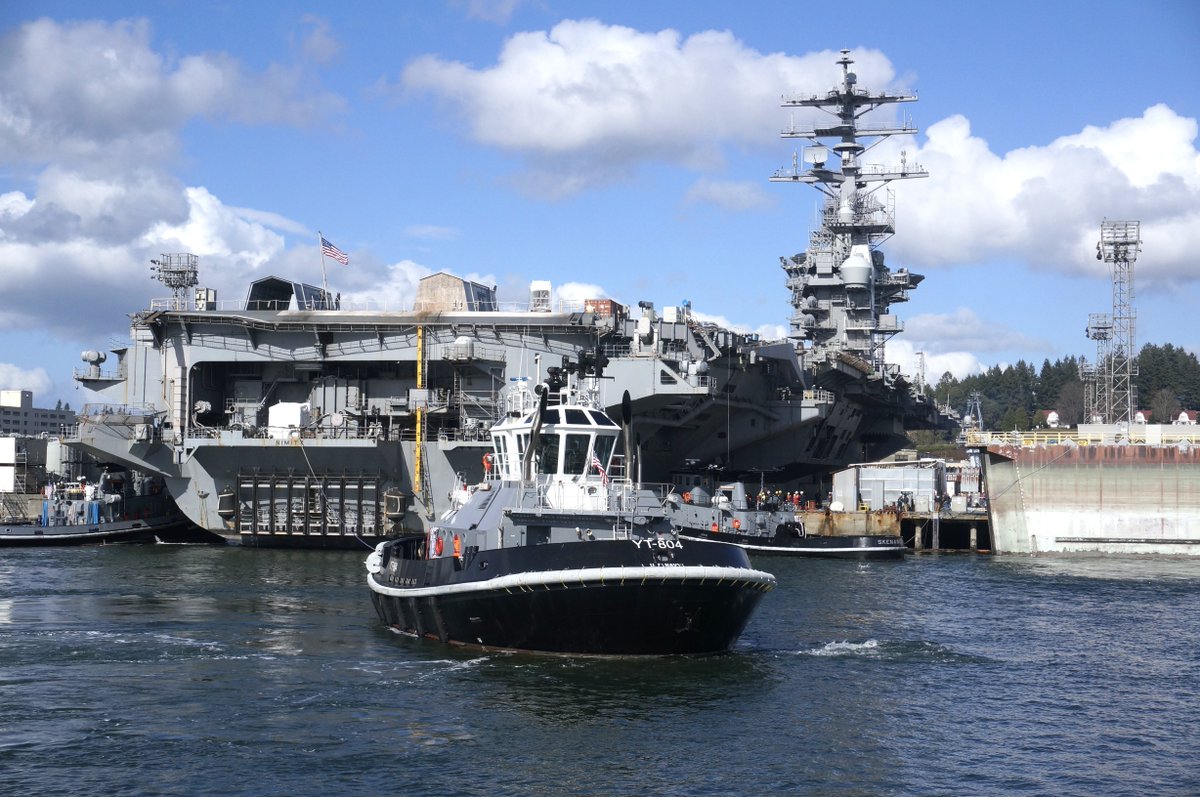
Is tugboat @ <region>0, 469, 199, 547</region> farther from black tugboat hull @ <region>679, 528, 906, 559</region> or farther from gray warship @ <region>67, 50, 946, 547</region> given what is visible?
black tugboat hull @ <region>679, 528, 906, 559</region>

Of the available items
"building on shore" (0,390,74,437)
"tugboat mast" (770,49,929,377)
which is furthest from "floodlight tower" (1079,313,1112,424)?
"building on shore" (0,390,74,437)

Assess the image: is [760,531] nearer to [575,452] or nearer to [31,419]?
[575,452]

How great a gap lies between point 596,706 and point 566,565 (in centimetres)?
295

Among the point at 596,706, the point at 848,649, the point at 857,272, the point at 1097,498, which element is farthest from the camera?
the point at 857,272

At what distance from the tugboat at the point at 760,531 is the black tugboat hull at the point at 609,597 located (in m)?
25.6

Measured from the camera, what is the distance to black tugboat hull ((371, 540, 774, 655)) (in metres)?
22.9

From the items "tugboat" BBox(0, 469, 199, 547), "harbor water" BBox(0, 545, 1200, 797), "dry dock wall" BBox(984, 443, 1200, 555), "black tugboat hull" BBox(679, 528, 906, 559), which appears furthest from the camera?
"tugboat" BBox(0, 469, 199, 547)

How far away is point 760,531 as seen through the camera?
54.0 meters

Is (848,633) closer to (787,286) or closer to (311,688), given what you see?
(311,688)

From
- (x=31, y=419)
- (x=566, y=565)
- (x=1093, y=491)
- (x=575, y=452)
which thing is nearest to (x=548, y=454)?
(x=575, y=452)

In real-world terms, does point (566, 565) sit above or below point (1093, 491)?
below

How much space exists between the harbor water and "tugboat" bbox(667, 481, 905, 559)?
16.8 metres

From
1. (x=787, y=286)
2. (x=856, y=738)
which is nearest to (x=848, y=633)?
(x=856, y=738)

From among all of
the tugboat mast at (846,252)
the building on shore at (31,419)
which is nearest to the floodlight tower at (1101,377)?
the tugboat mast at (846,252)
